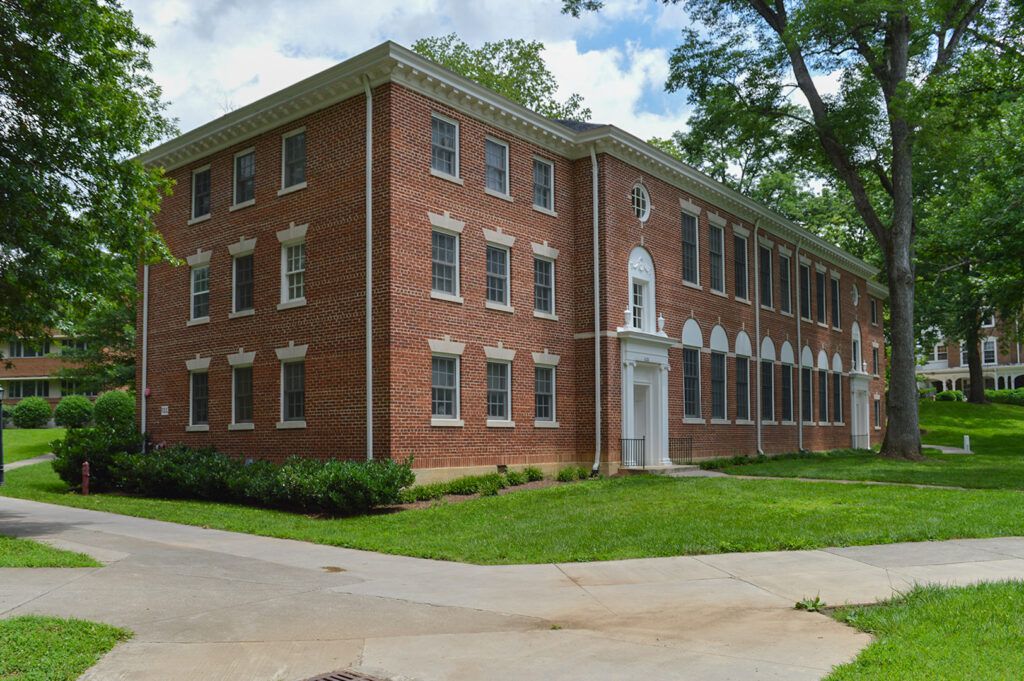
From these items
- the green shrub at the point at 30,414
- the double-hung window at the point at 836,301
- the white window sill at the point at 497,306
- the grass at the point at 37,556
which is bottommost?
the grass at the point at 37,556

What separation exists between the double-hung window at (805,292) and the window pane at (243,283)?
23.1 meters

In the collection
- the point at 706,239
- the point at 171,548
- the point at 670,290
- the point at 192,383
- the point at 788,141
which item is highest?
the point at 788,141

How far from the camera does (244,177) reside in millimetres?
23375

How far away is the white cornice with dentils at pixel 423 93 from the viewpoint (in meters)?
19.7

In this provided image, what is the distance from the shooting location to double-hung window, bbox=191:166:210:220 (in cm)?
2461

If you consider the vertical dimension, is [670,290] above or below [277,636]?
above

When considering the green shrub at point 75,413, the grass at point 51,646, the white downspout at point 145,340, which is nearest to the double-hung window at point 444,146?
the white downspout at point 145,340

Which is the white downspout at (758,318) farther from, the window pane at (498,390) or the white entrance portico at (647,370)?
the window pane at (498,390)

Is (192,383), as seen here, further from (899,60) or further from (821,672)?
(899,60)

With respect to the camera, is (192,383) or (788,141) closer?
(192,383)

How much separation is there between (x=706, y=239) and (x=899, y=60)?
8.24m

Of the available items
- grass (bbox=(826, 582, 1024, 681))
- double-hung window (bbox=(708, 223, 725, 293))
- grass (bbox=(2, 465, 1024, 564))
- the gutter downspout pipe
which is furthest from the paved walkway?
the gutter downspout pipe

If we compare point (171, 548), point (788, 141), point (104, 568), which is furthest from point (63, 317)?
point (788, 141)

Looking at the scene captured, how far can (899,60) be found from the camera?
28.6 metres
